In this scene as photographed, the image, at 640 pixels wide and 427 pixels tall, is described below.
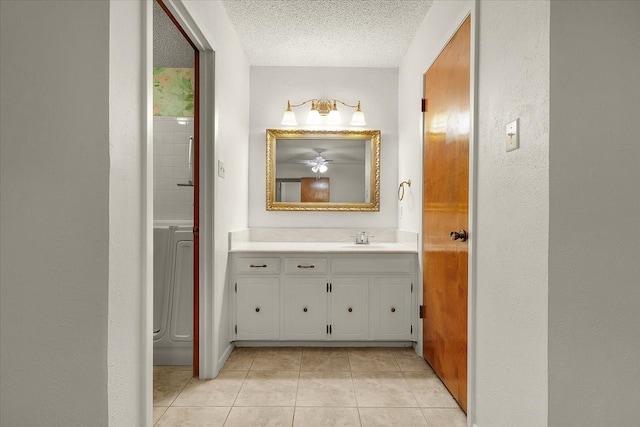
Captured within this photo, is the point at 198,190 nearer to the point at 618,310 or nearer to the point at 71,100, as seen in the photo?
the point at 71,100

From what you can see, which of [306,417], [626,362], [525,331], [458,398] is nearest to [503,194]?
[525,331]

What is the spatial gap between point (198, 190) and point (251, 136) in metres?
1.31

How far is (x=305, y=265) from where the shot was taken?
2.75 meters

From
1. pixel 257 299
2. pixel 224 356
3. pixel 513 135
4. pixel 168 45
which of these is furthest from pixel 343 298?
pixel 168 45

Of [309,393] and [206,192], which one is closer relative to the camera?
[309,393]

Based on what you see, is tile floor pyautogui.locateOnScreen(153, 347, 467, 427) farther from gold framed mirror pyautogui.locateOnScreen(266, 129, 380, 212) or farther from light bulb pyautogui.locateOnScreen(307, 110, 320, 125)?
light bulb pyautogui.locateOnScreen(307, 110, 320, 125)

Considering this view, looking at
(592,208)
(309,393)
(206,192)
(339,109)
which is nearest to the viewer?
(592,208)

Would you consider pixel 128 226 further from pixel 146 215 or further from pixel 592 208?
pixel 592 208

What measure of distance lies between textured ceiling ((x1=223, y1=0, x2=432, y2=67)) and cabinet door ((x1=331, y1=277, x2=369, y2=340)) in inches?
70.9

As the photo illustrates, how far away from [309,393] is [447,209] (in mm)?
1279

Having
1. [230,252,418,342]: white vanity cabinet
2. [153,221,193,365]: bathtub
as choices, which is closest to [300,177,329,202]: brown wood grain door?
[230,252,418,342]: white vanity cabinet

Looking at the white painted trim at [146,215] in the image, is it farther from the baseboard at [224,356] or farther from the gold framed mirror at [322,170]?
the gold framed mirror at [322,170]

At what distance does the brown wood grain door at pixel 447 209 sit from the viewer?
190 cm

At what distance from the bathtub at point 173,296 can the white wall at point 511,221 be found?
69.0 inches
